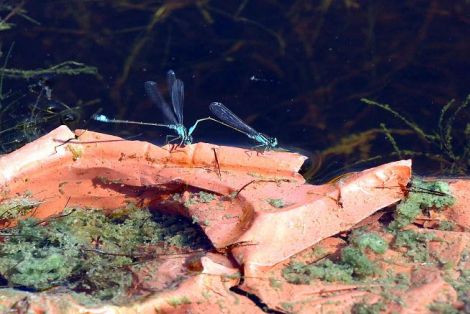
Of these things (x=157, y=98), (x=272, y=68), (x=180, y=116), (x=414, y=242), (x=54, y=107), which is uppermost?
(x=414, y=242)

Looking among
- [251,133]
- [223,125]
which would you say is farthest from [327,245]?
[223,125]

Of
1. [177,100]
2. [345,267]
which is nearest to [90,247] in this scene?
[345,267]

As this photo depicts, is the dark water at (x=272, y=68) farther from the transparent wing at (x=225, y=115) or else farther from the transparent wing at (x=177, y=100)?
the transparent wing at (x=177, y=100)

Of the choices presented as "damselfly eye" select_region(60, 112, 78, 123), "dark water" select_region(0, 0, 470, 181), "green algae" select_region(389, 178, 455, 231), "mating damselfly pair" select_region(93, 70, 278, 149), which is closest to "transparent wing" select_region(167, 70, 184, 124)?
"mating damselfly pair" select_region(93, 70, 278, 149)

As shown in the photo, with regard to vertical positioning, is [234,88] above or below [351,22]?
below

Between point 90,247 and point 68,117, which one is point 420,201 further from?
point 68,117

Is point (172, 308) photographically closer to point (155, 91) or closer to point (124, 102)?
point (155, 91)
